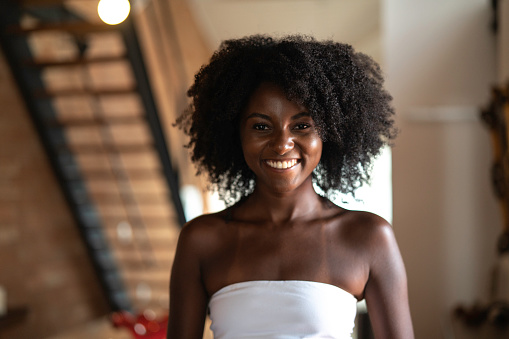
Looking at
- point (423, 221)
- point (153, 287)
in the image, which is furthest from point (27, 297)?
point (423, 221)

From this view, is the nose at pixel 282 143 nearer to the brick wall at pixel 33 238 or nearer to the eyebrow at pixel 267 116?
the eyebrow at pixel 267 116

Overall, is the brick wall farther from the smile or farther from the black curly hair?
the smile

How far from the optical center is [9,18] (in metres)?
3.33

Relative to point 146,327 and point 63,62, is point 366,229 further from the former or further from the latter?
point 63,62

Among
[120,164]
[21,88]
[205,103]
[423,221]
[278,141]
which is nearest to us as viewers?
[278,141]

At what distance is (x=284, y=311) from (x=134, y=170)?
10.8ft

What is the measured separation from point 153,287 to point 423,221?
221 centimetres

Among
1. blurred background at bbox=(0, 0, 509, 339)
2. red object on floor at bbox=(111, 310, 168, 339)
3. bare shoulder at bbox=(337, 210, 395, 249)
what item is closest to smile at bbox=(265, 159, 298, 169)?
bare shoulder at bbox=(337, 210, 395, 249)

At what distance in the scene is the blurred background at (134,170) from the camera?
11.0ft

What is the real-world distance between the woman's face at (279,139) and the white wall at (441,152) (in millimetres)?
2797

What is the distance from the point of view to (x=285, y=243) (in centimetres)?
113

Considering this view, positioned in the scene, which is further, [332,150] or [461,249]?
[461,249]

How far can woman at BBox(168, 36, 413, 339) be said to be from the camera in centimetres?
108

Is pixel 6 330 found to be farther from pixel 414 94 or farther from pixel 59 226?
pixel 414 94
